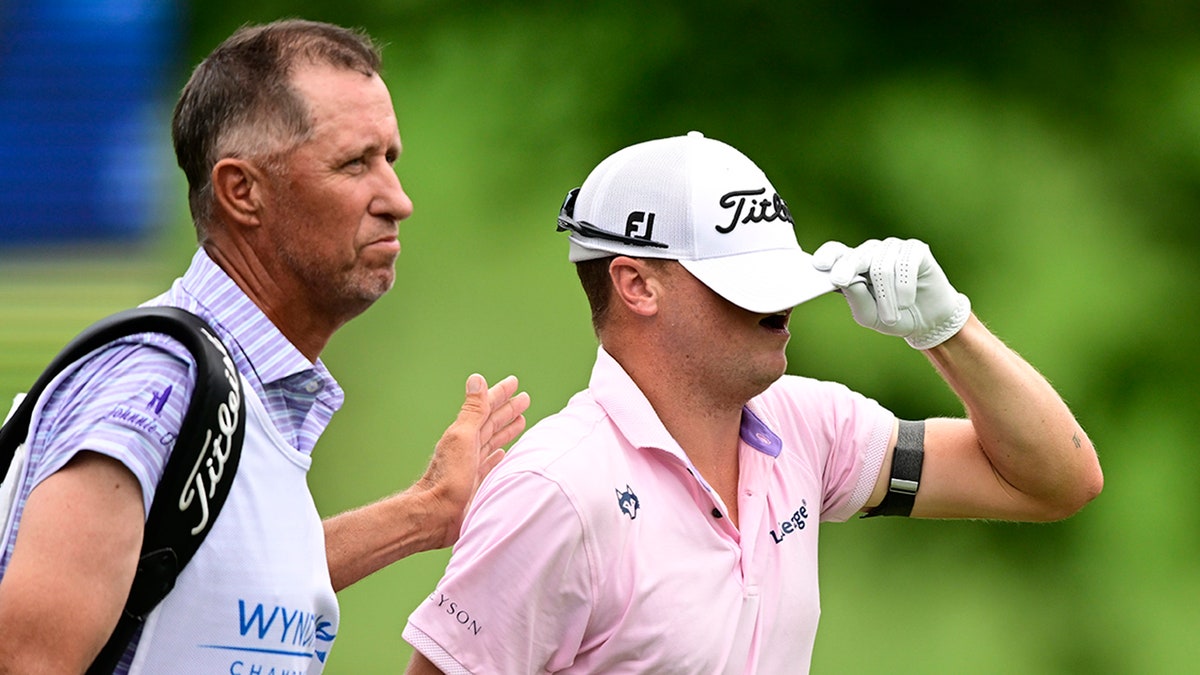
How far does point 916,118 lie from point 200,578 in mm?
3229

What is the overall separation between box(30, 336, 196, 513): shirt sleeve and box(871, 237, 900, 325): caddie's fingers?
1.10 meters

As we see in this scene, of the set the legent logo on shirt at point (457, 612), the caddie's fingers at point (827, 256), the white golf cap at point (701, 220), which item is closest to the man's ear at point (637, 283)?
the white golf cap at point (701, 220)

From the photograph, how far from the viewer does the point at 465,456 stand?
2.31m

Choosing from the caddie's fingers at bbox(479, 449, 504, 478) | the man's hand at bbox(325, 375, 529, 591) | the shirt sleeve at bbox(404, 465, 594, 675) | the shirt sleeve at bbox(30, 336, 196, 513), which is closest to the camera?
the shirt sleeve at bbox(30, 336, 196, 513)

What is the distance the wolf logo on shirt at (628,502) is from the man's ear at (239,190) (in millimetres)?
635

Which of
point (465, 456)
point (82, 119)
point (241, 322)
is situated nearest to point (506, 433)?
point (465, 456)

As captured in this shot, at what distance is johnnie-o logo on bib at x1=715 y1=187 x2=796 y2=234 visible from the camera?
7.04ft

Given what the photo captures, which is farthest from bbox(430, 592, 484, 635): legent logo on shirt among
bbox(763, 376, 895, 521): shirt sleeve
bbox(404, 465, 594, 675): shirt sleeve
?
bbox(763, 376, 895, 521): shirt sleeve

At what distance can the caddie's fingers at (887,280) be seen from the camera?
84.7 inches

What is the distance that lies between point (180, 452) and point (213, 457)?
4 centimetres

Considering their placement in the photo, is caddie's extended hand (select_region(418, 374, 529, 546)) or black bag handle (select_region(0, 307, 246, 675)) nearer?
black bag handle (select_region(0, 307, 246, 675))

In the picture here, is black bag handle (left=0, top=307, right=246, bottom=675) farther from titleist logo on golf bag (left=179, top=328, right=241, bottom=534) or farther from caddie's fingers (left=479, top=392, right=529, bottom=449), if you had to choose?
caddie's fingers (left=479, top=392, right=529, bottom=449)

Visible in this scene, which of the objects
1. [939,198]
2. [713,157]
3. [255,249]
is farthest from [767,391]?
[939,198]

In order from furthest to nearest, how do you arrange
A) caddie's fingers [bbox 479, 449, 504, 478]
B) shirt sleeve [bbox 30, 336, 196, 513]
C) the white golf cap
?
1. caddie's fingers [bbox 479, 449, 504, 478]
2. the white golf cap
3. shirt sleeve [bbox 30, 336, 196, 513]
